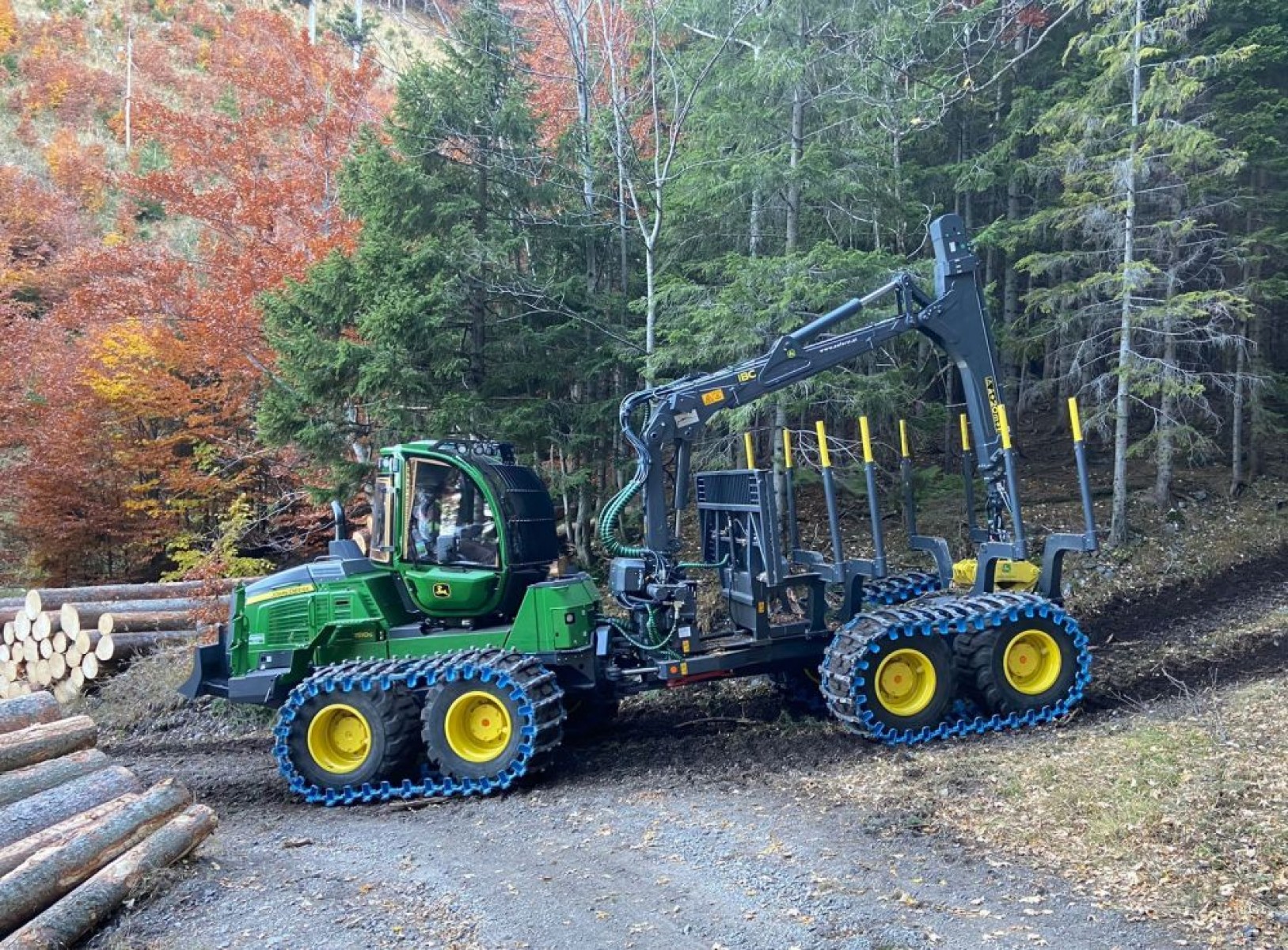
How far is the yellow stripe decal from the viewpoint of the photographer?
26.7 feet

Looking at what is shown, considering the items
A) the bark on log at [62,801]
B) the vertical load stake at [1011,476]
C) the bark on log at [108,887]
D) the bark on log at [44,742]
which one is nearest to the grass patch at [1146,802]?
the vertical load stake at [1011,476]

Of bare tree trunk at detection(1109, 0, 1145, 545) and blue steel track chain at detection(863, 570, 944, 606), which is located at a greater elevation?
bare tree trunk at detection(1109, 0, 1145, 545)

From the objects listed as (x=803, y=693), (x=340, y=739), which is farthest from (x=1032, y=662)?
(x=340, y=739)

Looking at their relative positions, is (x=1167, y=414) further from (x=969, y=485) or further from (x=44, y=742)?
(x=44, y=742)

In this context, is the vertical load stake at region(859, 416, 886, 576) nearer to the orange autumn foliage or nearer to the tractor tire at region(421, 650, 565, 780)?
the tractor tire at region(421, 650, 565, 780)

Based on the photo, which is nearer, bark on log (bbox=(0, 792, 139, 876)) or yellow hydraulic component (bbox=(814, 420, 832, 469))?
bark on log (bbox=(0, 792, 139, 876))

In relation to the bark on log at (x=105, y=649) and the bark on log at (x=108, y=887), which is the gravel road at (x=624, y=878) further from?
the bark on log at (x=105, y=649)

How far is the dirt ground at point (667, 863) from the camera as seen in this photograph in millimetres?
4430

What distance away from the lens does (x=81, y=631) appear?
12.4m

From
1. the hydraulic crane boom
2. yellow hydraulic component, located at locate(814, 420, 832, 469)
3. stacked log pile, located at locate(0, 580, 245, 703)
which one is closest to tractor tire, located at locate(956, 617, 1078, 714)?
the hydraulic crane boom

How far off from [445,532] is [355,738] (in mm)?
1865

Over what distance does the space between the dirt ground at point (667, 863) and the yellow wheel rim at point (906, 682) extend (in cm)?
47

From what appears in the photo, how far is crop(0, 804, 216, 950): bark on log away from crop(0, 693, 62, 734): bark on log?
57.5 inches

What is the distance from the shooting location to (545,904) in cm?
486
